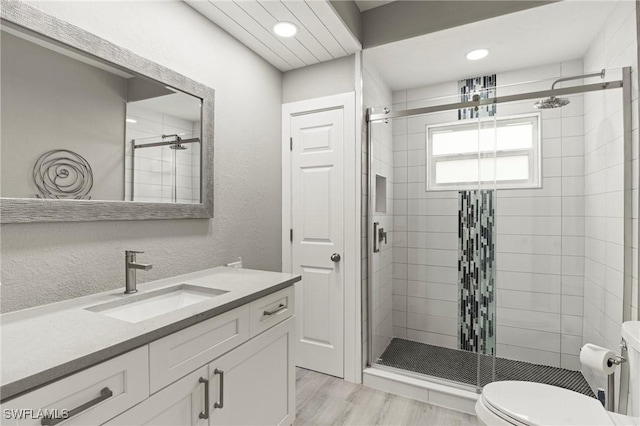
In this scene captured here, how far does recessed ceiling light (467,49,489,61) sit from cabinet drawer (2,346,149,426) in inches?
105

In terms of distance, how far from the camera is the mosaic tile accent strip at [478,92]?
6.94ft

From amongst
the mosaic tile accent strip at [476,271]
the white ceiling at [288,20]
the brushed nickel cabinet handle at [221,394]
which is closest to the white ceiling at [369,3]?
the white ceiling at [288,20]

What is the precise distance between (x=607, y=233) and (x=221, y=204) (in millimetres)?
2290

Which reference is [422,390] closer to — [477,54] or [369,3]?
[477,54]

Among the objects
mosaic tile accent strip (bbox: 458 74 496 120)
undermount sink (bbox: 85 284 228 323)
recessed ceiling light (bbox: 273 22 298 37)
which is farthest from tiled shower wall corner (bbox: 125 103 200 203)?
mosaic tile accent strip (bbox: 458 74 496 120)

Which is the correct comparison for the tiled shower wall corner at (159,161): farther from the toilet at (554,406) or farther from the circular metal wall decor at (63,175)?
the toilet at (554,406)

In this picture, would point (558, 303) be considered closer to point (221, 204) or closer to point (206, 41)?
point (221, 204)

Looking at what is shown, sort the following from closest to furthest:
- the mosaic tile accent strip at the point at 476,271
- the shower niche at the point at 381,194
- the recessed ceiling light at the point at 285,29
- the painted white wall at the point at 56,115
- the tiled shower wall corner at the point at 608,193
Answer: the painted white wall at the point at 56,115
the tiled shower wall corner at the point at 608,193
the recessed ceiling light at the point at 285,29
the mosaic tile accent strip at the point at 476,271
the shower niche at the point at 381,194

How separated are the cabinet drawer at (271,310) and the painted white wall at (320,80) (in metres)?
1.53

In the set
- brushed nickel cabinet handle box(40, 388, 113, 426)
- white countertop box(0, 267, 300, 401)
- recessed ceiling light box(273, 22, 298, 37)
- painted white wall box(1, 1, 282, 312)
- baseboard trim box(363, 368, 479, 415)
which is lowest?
baseboard trim box(363, 368, 479, 415)

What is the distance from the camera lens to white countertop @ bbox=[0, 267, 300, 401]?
2.32 feet

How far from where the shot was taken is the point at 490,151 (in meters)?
2.12

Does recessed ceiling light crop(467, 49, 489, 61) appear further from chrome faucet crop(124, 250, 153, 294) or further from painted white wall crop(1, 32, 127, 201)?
chrome faucet crop(124, 250, 153, 294)

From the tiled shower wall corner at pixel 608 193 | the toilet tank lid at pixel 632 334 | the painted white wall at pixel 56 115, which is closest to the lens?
the painted white wall at pixel 56 115
